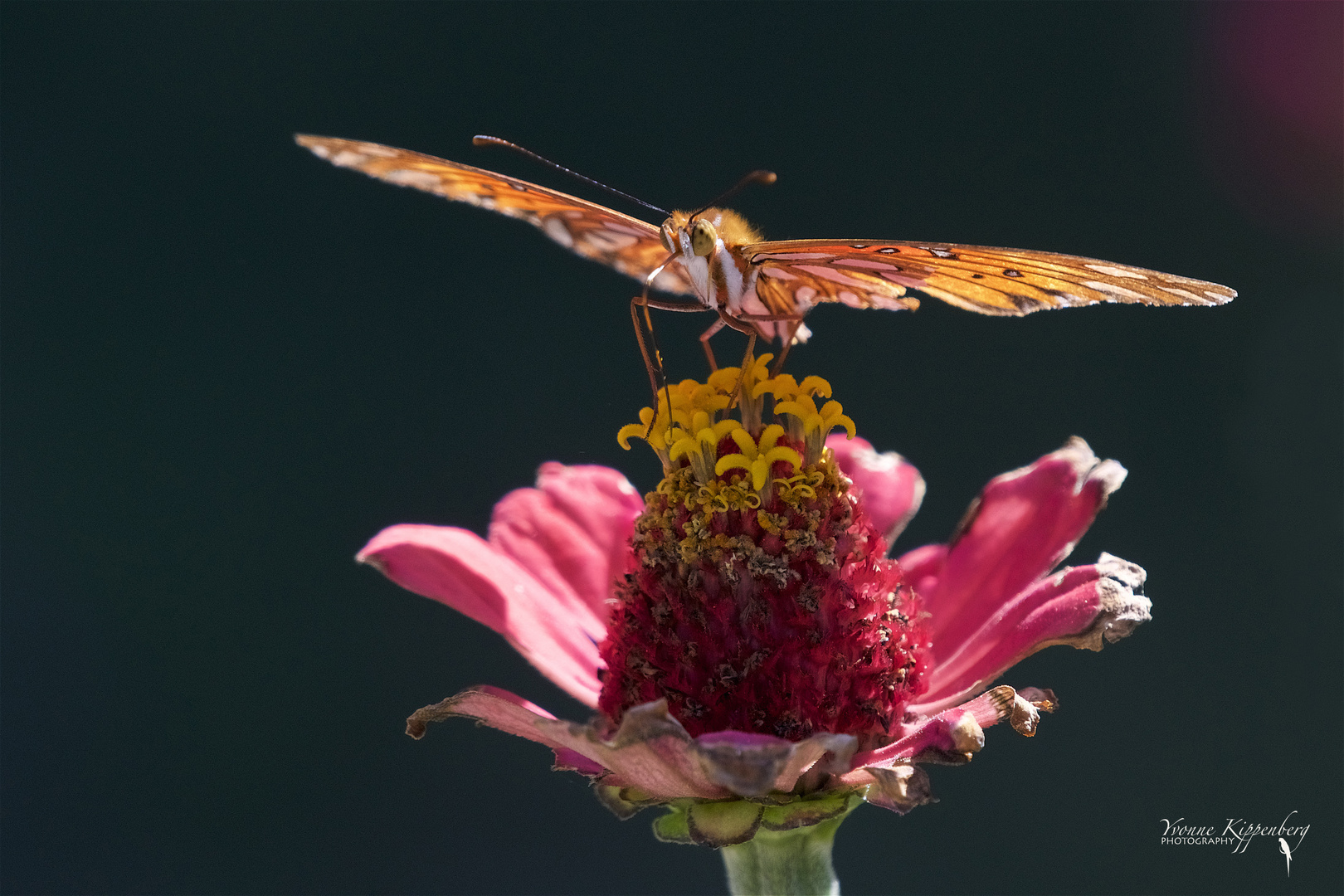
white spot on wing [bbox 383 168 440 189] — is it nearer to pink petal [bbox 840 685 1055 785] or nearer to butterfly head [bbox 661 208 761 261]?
butterfly head [bbox 661 208 761 261]

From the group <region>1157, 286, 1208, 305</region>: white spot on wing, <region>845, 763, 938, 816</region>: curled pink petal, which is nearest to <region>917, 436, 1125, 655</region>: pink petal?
<region>1157, 286, 1208, 305</region>: white spot on wing

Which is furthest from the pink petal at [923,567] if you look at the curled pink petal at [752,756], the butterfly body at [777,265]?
the curled pink petal at [752,756]

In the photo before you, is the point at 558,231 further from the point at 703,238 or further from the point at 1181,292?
the point at 1181,292

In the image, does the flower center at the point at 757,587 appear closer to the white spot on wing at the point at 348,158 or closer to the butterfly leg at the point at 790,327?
the butterfly leg at the point at 790,327

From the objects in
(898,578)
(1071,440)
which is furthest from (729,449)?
(1071,440)

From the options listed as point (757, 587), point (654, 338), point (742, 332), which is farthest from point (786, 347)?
point (757, 587)

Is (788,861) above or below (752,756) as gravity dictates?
below
